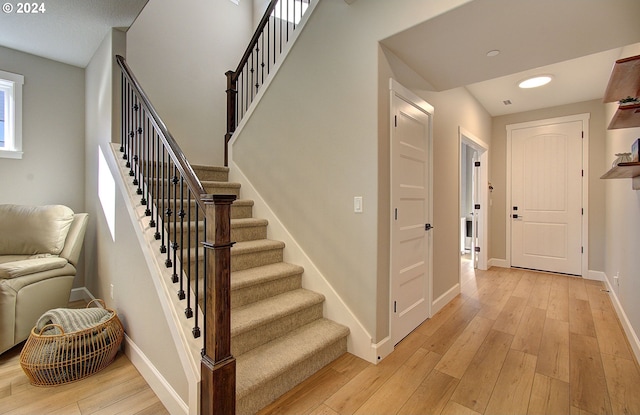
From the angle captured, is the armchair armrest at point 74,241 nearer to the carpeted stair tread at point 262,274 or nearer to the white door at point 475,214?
the carpeted stair tread at point 262,274

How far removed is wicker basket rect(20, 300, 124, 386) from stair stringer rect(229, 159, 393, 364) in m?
1.52

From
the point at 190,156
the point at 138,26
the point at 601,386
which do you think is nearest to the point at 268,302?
the point at 601,386

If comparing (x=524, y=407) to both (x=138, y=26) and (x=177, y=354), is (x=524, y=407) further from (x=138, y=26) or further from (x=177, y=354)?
(x=138, y=26)

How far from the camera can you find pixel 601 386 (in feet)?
6.23

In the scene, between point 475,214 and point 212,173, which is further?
point 475,214

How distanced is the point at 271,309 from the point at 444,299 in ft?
6.96

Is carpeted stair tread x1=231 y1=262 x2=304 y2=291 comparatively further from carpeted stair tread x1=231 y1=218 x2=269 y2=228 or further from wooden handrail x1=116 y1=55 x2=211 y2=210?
wooden handrail x1=116 y1=55 x2=211 y2=210

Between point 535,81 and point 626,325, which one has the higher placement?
point 535,81

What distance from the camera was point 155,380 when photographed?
1.87m

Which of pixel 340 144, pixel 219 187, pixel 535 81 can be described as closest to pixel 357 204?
pixel 340 144

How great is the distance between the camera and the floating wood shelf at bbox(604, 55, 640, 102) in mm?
1434

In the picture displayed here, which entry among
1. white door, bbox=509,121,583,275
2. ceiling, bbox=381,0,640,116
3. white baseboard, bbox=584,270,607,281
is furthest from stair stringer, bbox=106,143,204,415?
white baseboard, bbox=584,270,607,281

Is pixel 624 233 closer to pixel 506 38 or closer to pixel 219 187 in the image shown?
pixel 506 38

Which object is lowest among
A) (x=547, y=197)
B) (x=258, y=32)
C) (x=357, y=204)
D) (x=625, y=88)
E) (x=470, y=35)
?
(x=357, y=204)
